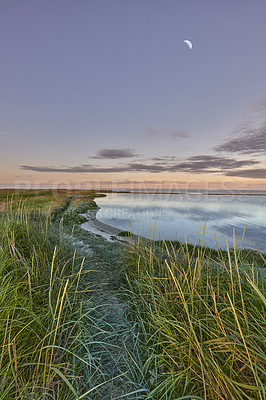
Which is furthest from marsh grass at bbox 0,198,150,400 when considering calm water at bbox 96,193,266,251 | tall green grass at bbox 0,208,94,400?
calm water at bbox 96,193,266,251

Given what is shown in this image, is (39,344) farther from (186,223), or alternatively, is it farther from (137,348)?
(186,223)

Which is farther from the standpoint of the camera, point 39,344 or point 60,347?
point 39,344

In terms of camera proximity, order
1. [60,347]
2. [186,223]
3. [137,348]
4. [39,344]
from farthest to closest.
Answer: [186,223], [137,348], [39,344], [60,347]

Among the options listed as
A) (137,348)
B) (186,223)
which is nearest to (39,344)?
(137,348)

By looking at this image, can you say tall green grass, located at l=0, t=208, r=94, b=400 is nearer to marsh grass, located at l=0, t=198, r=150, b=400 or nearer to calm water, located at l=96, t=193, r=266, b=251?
marsh grass, located at l=0, t=198, r=150, b=400

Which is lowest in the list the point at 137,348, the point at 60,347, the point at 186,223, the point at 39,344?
the point at 186,223

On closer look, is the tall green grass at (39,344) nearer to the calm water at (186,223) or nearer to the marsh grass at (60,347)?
the marsh grass at (60,347)

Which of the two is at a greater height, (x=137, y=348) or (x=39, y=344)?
(x=39, y=344)

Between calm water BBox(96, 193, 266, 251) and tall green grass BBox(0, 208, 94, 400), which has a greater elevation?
tall green grass BBox(0, 208, 94, 400)

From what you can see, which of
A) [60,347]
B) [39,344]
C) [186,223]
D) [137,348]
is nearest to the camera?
[60,347]

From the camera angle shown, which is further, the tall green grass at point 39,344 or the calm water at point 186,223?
the calm water at point 186,223

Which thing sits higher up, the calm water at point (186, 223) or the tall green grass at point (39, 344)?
the tall green grass at point (39, 344)

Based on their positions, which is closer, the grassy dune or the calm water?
the grassy dune

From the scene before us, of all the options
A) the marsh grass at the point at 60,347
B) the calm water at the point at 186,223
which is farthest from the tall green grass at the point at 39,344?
the calm water at the point at 186,223
